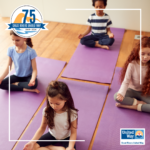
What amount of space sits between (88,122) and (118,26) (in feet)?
6.61

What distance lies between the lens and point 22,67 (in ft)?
6.81

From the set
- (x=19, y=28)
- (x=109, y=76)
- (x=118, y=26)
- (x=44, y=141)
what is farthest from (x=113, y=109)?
A: (x=118, y=26)

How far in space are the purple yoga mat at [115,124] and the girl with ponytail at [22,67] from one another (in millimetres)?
766

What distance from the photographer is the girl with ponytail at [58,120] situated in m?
1.25

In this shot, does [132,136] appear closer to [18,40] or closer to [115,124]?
[115,124]

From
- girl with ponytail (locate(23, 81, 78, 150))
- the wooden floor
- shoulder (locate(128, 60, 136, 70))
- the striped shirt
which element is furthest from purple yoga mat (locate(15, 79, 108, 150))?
the striped shirt

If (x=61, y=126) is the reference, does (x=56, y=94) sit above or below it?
above

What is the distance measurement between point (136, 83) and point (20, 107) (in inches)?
44.3

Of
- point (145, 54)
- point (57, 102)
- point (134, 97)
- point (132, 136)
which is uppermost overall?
point (145, 54)

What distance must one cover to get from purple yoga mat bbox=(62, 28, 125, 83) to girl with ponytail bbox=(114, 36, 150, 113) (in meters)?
0.38

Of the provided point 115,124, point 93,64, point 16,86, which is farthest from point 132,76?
point 16,86

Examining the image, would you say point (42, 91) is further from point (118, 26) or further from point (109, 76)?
point (118, 26)

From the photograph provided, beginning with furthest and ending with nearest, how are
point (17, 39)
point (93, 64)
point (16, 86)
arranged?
1. point (93, 64)
2. point (16, 86)
3. point (17, 39)

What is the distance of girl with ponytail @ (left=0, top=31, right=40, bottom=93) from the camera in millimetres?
2000
